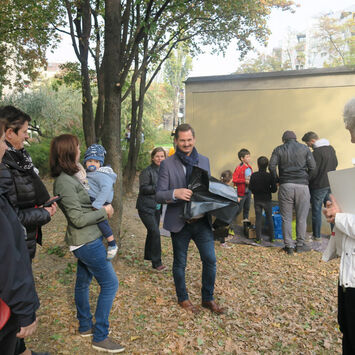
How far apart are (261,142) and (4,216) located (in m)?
8.39

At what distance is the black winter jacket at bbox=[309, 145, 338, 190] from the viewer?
694 cm

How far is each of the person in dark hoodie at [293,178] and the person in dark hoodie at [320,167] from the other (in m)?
0.52

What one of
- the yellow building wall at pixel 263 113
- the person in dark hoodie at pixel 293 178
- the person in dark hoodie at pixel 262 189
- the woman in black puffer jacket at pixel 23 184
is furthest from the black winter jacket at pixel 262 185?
the woman in black puffer jacket at pixel 23 184

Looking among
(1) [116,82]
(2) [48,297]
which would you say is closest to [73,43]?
(1) [116,82]

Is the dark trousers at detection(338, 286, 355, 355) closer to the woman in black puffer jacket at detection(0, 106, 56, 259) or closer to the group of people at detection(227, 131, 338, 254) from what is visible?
the woman in black puffer jacket at detection(0, 106, 56, 259)

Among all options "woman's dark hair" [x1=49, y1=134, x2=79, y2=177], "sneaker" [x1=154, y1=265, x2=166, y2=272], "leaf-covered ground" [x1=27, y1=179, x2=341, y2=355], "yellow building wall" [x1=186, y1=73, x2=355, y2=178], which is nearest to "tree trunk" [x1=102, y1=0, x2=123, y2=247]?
"sneaker" [x1=154, y1=265, x2=166, y2=272]

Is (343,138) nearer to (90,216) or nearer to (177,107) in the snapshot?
(90,216)

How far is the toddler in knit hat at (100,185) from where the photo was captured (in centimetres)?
313

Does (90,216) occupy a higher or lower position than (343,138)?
lower

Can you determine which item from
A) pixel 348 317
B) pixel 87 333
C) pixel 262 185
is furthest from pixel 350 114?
pixel 262 185

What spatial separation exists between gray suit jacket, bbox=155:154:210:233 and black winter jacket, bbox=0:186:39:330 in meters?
2.10

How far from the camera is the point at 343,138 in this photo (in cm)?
852

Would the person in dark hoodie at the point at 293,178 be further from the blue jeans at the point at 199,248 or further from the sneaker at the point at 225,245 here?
the blue jeans at the point at 199,248

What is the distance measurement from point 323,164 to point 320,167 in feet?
0.27
